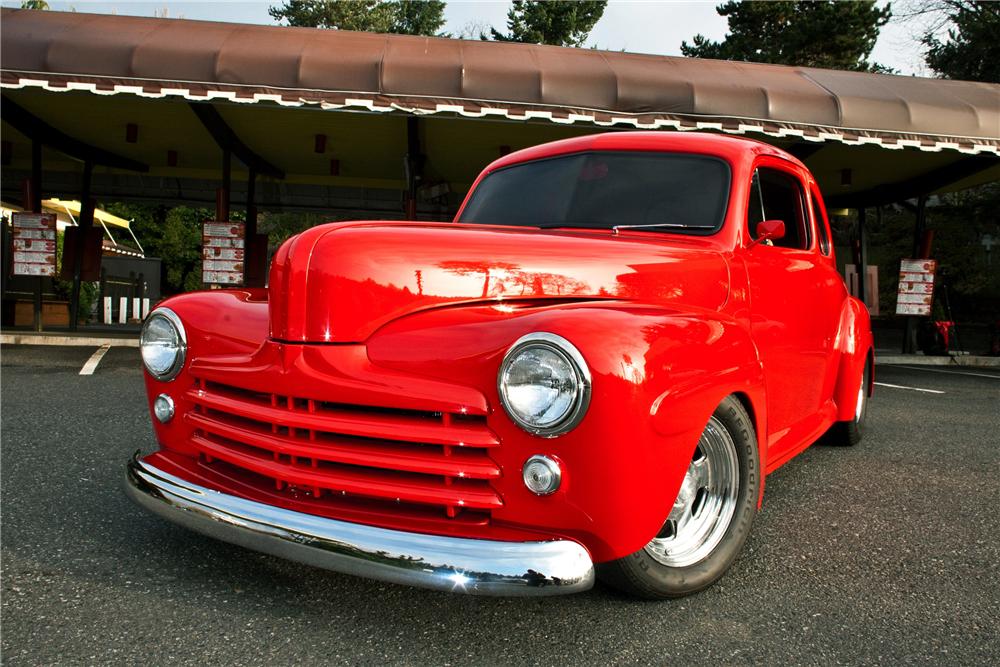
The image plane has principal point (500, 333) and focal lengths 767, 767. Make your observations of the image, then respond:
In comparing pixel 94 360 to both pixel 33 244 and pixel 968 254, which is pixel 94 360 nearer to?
pixel 33 244

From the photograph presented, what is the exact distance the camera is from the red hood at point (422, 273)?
2209mm

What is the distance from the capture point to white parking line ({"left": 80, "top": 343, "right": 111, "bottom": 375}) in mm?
7098

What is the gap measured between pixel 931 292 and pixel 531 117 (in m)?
7.44

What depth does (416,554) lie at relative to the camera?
1.80 m

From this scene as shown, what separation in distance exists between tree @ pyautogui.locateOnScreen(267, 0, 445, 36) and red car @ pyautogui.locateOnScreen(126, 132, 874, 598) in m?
42.8

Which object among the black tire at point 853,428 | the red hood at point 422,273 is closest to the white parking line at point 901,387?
the black tire at point 853,428

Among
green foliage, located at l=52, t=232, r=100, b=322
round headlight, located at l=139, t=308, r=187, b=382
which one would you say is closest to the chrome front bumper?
round headlight, located at l=139, t=308, r=187, b=382

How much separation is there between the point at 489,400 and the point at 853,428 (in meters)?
3.37

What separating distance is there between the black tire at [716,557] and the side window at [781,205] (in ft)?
3.33

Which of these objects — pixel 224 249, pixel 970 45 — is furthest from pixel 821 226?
pixel 970 45

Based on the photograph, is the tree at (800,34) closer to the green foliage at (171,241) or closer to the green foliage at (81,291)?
the green foliage at (171,241)

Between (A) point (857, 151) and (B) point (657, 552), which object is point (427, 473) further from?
(A) point (857, 151)

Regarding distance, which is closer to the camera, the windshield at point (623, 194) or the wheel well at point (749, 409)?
the wheel well at point (749, 409)

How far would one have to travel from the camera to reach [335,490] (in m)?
2.04
